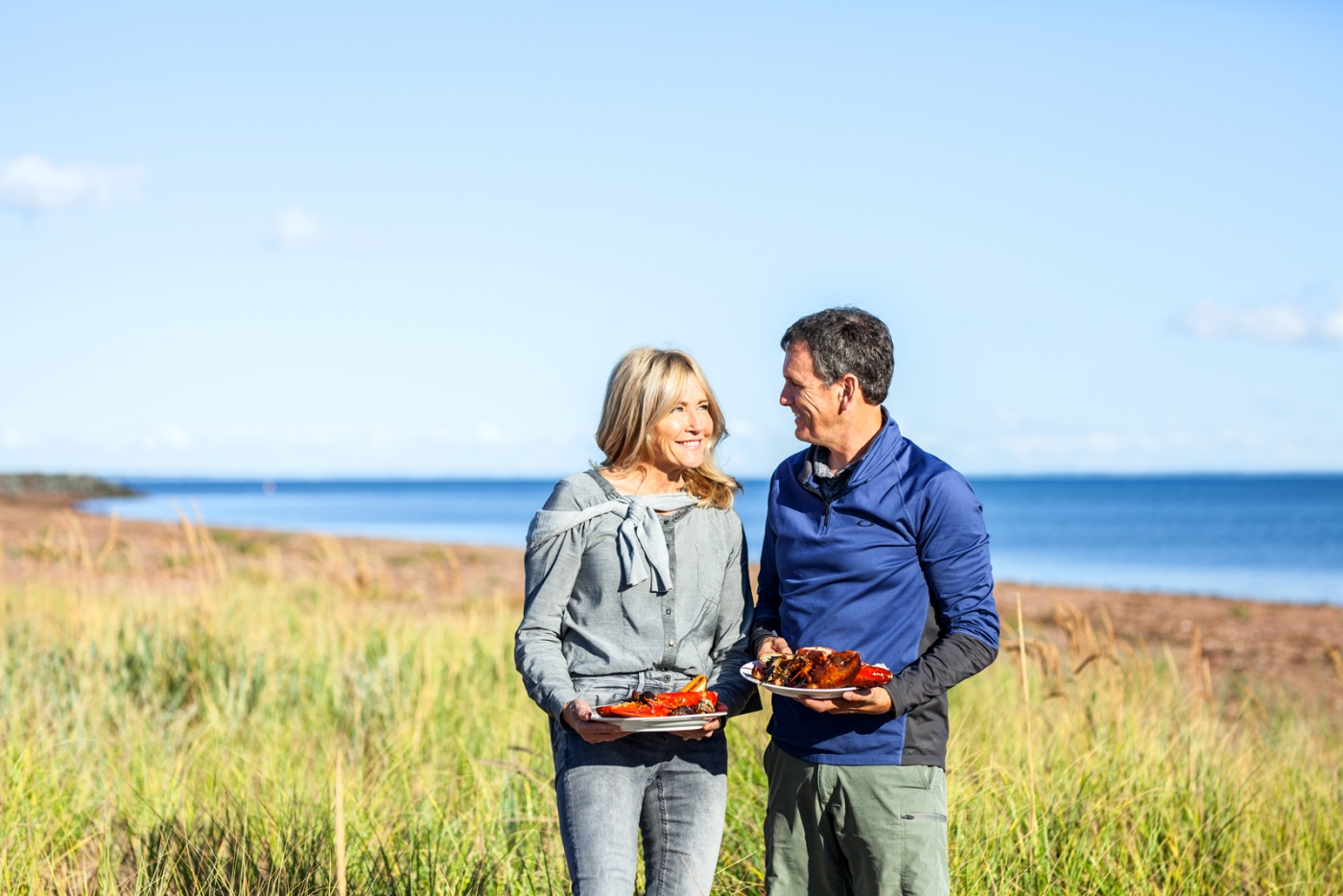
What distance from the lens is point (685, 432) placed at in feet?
9.45

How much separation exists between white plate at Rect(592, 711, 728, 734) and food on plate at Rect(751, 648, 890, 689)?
0.18 meters

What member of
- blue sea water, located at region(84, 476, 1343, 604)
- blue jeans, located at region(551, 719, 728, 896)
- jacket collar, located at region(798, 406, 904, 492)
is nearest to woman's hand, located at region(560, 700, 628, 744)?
blue jeans, located at region(551, 719, 728, 896)

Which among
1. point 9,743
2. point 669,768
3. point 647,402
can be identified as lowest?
point 9,743

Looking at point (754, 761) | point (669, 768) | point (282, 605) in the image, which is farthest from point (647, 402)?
point (282, 605)

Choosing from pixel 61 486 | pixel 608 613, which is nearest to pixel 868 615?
pixel 608 613

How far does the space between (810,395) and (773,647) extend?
63 cm

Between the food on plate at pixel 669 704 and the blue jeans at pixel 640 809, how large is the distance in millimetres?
162

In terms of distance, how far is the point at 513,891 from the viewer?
3510mm

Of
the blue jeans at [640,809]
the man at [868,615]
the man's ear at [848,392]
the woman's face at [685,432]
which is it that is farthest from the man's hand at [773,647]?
the man's ear at [848,392]

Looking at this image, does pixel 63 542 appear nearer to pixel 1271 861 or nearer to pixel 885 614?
pixel 885 614

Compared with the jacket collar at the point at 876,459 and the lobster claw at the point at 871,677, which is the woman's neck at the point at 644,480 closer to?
the jacket collar at the point at 876,459

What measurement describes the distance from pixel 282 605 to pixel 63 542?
184 cm

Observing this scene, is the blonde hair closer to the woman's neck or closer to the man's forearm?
the woman's neck

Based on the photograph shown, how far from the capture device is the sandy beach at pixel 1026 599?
285 inches
